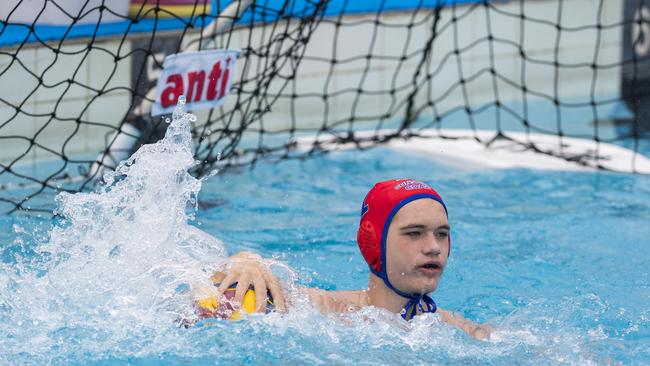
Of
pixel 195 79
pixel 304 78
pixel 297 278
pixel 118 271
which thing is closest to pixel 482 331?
pixel 297 278

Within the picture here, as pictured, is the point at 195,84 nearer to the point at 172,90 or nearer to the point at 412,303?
the point at 172,90

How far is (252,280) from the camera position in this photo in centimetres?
290

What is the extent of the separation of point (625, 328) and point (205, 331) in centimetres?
137

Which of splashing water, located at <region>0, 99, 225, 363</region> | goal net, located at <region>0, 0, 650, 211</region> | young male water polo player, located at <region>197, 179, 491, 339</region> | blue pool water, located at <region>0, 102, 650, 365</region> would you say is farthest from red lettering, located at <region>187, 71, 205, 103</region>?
young male water polo player, located at <region>197, 179, 491, 339</region>

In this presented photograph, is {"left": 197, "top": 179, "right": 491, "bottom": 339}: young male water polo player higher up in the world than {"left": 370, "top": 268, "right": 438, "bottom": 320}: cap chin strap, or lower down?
higher up

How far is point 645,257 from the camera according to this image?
13.6 ft

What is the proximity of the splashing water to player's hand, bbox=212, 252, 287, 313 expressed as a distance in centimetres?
8

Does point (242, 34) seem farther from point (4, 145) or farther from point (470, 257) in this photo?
point (470, 257)

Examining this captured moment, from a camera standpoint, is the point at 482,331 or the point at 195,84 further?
the point at 195,84

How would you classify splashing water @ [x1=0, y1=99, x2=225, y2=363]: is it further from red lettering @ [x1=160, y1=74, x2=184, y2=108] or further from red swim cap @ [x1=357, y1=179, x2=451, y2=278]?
red lettering @ [x1=160, y1=74, x2=184, y2=108]

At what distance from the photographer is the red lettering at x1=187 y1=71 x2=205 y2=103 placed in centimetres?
450

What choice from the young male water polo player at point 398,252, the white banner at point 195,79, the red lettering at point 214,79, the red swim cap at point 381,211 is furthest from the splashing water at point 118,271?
the red lettering at point 214,79

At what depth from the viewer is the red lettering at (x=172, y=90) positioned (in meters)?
4.47

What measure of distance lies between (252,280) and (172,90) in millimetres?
1782
